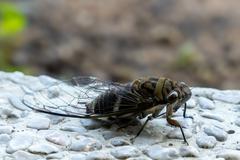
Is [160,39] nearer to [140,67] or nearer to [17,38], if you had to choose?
[140,67]

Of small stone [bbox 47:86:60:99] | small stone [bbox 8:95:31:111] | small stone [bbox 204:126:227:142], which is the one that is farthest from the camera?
small stone [bbox 47:86:60:99]

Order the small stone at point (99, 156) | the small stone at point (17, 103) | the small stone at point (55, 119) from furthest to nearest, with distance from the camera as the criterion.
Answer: the small stone at point (17, 103) → the small stone at point (55, 119) → the small stone at point (99, 156)

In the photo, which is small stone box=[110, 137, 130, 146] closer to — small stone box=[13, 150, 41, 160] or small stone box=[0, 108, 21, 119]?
small stone box=[13, 150, 41, 160]

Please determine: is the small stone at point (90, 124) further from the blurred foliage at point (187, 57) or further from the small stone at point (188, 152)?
the blurred foliage at point (187, 57)

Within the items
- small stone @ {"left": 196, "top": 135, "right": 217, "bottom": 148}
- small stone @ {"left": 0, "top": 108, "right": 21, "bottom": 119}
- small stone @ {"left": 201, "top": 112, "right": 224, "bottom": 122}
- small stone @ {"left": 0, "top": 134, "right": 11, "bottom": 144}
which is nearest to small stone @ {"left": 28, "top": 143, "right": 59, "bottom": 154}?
small stone @ {"left": 0, "top": 134, "right": 11, "bottom": 144}

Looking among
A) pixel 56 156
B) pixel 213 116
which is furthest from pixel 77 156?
pixel 213 116

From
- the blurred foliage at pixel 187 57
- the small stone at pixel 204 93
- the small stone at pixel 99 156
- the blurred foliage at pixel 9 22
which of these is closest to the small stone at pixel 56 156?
the small stone at pixel 99 156

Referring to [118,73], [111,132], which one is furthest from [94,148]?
[118,73]
